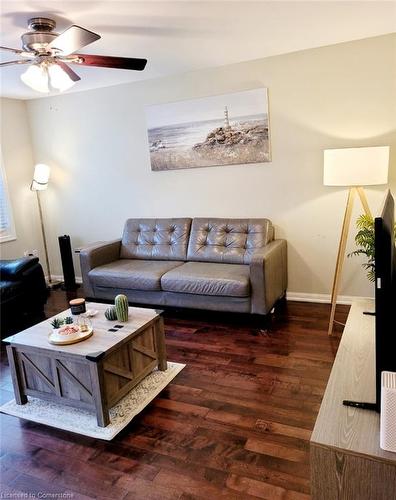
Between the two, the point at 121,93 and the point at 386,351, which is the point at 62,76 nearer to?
the point at 121,93

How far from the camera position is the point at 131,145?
4387 mm

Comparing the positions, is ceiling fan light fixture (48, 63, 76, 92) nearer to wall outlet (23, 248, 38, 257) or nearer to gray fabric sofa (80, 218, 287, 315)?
gray fabric sofa (80, 218, 287, 315)

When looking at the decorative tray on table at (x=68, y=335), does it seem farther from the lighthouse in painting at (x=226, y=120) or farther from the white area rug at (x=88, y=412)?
the lighthouse in painting at (x=226, y=120)

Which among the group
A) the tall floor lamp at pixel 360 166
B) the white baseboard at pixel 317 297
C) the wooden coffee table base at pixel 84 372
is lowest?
the white baseboard at pixel 317 297

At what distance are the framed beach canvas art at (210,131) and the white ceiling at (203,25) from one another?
0.41m

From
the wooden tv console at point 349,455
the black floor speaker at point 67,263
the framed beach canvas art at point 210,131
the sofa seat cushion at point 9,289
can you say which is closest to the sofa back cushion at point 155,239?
the framed beach canvas art at point 210,131

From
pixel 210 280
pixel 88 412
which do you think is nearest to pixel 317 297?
pixel 210 280

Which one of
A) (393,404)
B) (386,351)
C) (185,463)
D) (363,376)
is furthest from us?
(185,463)

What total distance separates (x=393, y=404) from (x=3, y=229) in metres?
4.73

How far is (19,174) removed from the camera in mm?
4855

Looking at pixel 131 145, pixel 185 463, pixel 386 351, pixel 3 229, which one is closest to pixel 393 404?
pixel 386 351

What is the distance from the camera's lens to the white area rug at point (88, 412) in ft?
6.86

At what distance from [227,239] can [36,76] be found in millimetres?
2217

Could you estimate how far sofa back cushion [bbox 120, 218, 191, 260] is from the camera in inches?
159
